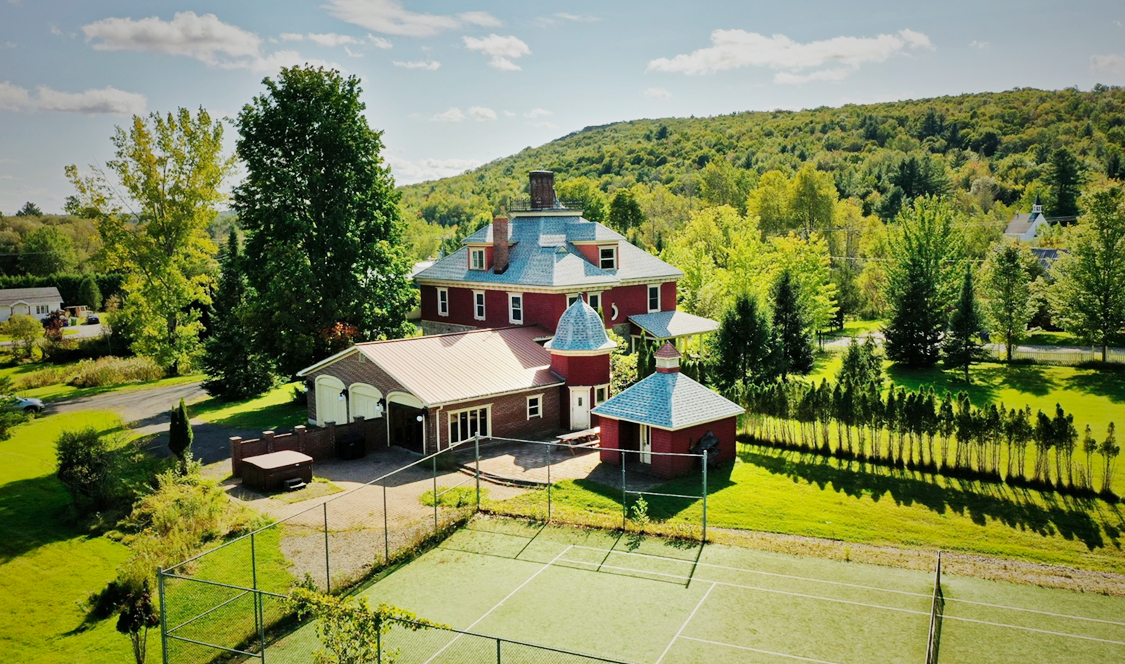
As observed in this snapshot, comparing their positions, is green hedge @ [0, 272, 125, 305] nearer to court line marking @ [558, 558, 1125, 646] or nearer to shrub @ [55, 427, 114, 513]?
shrub @ [55, 427, 114, 513]

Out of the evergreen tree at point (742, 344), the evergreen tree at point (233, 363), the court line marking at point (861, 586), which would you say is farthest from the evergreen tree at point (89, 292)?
the court line marking at point (861, 586)

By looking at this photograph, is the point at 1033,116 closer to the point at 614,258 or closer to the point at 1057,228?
the point at 1057,228

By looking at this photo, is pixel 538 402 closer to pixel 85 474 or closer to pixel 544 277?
pixel 544 277

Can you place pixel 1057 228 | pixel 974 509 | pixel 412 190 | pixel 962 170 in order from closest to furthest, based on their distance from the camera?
pixel 974 509 → pixel 1057 228 → pixel 962 170 → pixel 412 190

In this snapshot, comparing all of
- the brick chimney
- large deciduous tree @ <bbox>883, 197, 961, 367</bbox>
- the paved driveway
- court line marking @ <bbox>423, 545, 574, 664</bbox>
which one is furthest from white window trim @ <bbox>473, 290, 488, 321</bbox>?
large deciduous tree @ <bbox>883, 197, 961, 367</bbox>

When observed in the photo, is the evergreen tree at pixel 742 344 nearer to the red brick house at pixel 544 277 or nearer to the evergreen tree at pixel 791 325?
the evergreen tree at pixel 791 325

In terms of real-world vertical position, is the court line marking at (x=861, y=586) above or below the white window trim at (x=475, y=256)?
below

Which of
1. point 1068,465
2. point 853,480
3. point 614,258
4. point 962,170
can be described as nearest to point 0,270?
point 614,258
